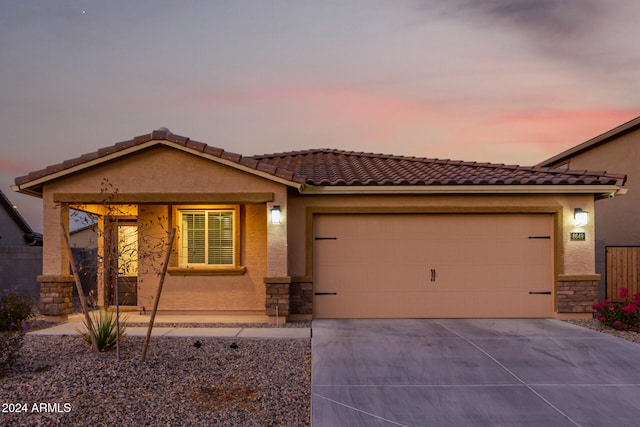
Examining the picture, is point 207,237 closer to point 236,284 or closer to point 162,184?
point 236,284

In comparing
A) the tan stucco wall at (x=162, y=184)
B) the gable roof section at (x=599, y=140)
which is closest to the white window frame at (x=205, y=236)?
the tan stucco wall at (x=162, y=184)

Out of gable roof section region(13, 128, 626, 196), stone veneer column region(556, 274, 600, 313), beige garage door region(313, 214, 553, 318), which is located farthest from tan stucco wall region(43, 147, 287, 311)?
stone veneer column region(556, 274, 600, 313)

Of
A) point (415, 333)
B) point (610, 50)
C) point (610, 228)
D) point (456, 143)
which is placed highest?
point (610, 50)

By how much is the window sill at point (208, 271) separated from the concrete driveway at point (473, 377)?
2.77 meters

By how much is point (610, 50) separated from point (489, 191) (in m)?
8.89

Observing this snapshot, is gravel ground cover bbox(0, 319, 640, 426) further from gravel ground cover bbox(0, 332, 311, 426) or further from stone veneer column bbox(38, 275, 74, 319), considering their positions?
stone veneer column bbox(38, 275, 74, 319)

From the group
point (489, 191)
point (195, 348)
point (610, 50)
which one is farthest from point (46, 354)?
point (610, 50)

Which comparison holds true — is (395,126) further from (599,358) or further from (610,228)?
(599,358)

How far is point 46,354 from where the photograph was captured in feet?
21.0

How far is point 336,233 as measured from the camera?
10047 mm

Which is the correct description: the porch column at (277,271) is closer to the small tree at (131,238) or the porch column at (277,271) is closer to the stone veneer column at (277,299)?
the stone veneer column at (277,299)

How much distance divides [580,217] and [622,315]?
2.29 metres

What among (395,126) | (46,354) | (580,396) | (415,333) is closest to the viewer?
(580,396)

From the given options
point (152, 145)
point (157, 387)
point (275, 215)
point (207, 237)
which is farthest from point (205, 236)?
point (157, 387)
